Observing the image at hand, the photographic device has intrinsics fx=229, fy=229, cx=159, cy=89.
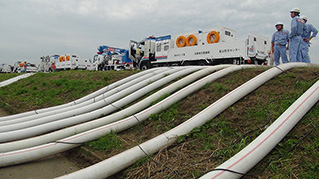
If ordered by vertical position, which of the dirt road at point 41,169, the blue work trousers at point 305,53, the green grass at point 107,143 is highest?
the blue work trousers at point 305,53

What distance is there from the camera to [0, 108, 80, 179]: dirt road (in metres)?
3.61

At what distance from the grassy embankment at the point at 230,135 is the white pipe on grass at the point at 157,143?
10cm

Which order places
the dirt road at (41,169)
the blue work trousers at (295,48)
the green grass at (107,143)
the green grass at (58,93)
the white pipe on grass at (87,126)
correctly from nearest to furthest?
1. the dirt road at (41,169)
2. the green grass at (107,143)
3. the white pipe on grass at (87,126)
4. the blue work trousers at (295,48)
5. the green grass at (58,93)

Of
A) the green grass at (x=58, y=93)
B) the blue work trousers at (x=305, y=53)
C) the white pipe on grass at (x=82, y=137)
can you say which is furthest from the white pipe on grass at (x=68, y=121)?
the blue work trousers at (x=305, y=53)

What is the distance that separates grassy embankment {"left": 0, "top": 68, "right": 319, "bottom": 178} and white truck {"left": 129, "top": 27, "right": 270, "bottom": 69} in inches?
300

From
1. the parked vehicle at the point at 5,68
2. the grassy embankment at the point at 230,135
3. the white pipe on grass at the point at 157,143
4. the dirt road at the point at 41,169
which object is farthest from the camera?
the parked vehicle at the point at 5,68

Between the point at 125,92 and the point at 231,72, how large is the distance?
9.79 ft

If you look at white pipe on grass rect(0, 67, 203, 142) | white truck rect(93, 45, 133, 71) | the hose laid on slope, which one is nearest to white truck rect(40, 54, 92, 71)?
white truck rect(93, 45, 133, 71)

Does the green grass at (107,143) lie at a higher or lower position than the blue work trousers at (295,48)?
lower

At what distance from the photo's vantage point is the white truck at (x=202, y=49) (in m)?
13.1

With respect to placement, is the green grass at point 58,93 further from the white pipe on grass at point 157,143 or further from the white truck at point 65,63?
the white truck at point 65,63

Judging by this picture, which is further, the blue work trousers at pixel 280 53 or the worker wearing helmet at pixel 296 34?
the blue work trousers at pixel 280 53

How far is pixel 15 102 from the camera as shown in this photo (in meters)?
9.28

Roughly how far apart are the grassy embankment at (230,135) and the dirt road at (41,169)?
52 centimetres
